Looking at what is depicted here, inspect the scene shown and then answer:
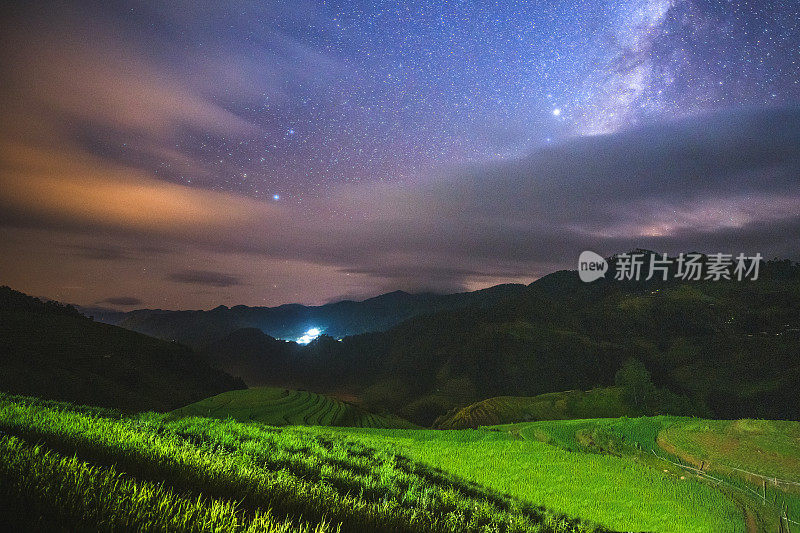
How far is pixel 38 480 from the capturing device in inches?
127

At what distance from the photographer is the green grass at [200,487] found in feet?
9.75

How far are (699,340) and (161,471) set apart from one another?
249 meters

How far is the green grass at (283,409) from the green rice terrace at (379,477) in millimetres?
37299

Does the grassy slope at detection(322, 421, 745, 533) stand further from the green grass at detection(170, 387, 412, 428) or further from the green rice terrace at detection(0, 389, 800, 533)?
the green grass at detection(170, 387, 412, 428)

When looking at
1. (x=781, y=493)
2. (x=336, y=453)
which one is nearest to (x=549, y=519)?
(x=336, y=453)

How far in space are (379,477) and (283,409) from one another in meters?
61.2

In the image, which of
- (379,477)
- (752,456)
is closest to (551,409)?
(752,456)

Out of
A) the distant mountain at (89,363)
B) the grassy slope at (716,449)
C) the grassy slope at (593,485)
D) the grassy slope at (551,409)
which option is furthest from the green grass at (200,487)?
the grassy slope at (551,409)

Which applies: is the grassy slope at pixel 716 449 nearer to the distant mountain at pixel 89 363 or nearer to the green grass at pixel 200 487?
Result: the green grass at pixel 200 487

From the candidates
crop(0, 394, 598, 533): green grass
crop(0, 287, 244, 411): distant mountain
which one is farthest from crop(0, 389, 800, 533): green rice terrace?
crop(0, 287, 244, 411): distant mountain

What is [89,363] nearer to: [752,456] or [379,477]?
[379,477]

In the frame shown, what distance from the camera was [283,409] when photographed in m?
62.7

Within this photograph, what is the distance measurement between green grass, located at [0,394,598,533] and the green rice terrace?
1.1 inches

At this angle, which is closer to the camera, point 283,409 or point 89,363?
point 283,409
